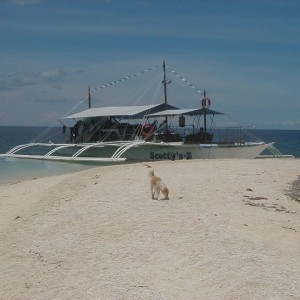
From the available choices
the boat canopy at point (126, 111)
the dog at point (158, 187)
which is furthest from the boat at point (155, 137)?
the dog at point (158, 187)

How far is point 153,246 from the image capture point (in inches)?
279

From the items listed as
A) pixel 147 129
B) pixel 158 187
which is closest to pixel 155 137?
pixel 147 129

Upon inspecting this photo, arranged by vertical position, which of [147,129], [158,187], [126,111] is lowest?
[158,187]

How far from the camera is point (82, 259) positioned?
22.4ft

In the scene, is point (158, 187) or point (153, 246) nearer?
point (153, 246)

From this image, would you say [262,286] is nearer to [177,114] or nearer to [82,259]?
[82,259]

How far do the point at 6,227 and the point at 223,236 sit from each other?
12.5 feet

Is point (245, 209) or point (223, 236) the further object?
point (245, 209)

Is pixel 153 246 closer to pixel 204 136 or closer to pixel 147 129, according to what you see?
pixel 204 136

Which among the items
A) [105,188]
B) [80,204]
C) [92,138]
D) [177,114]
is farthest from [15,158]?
[80,204]

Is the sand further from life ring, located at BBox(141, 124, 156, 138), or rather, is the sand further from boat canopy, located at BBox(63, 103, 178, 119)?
boat canopy, located at BBox(63, 103, 178, 119)

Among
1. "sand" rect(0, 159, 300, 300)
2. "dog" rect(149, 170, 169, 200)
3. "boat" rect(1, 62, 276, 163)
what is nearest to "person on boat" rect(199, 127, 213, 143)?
"boat" rect(1, 62, 276, 163)

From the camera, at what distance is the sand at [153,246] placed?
5.77 meters

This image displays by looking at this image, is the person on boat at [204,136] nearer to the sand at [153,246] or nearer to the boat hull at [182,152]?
the boat hull at [182,152]
